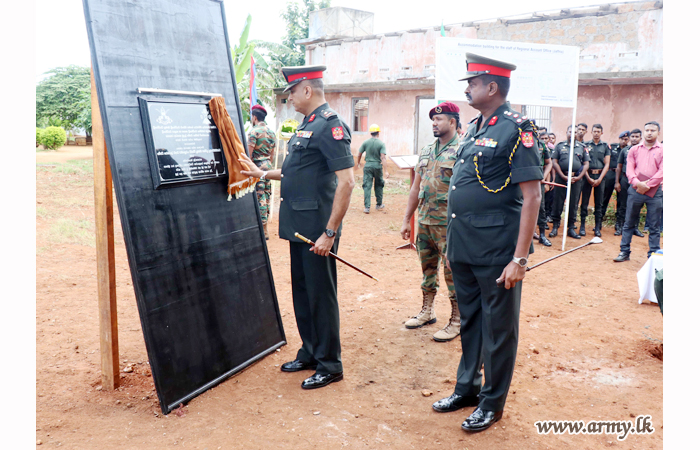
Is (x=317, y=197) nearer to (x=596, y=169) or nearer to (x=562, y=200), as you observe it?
(x=562, y=200)

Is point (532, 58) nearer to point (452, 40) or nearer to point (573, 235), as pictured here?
point (452, 40)

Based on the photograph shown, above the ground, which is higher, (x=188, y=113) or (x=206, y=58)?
(x=206, y=58)

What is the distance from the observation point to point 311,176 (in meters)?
3.43

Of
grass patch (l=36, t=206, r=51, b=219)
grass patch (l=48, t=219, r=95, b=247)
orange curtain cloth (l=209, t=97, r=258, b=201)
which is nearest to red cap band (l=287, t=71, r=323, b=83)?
orange curtain cloth (l=209, t=97, r=258, b=201)

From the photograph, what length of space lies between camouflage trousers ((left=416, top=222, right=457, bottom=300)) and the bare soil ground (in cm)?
43

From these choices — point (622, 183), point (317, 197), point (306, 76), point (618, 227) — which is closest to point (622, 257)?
point (618, 227)

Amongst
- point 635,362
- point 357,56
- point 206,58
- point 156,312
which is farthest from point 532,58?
point 357,56

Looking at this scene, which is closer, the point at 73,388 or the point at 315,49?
the point at 73,388

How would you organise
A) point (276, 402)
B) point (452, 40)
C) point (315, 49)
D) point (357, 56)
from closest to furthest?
point (276, 402) → point (452, 40) → point (357, 56) → point (315, 49)

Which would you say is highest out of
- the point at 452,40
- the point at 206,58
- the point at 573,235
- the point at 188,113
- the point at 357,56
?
the point at 357,56

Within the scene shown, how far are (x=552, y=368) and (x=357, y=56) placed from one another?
1806 centimetres

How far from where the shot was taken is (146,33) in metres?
3.07

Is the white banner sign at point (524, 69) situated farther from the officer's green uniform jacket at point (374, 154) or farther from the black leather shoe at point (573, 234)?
the officer's green uniform jacket at point (374, 154)

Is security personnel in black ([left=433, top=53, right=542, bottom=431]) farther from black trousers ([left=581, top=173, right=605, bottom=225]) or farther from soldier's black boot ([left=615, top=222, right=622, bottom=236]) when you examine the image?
soldier's black boot ([left=615, top=222, right=622, bottom=236])
